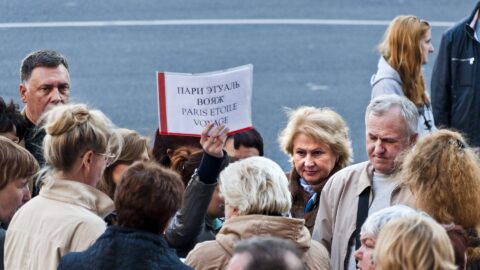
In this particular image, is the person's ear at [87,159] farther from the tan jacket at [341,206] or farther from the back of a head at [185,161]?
the tan jacket at [341,206]

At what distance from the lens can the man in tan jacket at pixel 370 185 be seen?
6191 millimetres

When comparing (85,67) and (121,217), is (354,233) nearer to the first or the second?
(121,217)

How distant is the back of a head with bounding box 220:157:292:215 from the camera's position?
17.5 feet

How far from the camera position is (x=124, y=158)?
6.41 metres

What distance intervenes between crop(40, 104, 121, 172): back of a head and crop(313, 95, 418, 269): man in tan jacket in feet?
4.96

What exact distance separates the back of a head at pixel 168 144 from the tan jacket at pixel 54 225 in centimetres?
158

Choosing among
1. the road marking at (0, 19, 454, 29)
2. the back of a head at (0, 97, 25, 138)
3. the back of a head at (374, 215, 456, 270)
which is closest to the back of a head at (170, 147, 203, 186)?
the back of a head at (0, 97, 25, 138)

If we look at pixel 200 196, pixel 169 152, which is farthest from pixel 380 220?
pixel 169 152

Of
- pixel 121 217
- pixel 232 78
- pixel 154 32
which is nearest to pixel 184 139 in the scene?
pixel 232 78

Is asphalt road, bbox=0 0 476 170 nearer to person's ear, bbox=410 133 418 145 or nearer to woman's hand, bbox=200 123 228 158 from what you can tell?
person's ear, bbox=410 133 418 145

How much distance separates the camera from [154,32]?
16156 mm

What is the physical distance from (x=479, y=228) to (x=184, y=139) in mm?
2203

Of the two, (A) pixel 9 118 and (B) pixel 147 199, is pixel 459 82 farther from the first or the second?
(B) pixel 147 199

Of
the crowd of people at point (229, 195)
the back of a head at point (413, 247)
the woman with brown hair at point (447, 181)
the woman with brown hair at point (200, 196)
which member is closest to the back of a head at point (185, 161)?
the crowd of people at point (229, 195)
